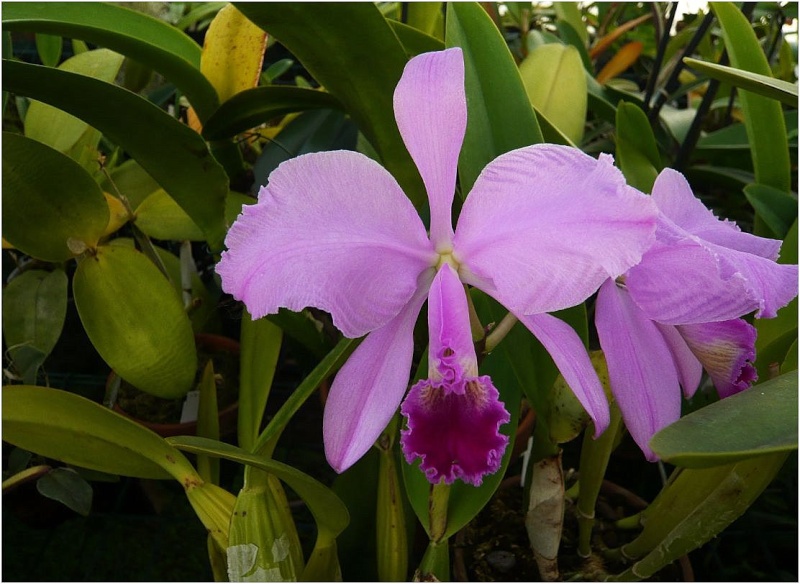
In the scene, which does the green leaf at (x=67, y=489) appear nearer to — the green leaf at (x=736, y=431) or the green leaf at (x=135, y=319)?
the green leaf at (x=135, y=319)

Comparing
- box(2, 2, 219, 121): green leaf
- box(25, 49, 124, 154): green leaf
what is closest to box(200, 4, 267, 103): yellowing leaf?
box(2, 2, 219, 121): green leaf

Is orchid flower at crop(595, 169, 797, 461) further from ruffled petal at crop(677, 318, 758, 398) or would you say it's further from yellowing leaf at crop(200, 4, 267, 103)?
yellowing leaf at crop(200, 4, 267, 103)

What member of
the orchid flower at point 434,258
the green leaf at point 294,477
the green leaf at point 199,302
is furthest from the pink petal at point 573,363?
the green leaf at point 199,302

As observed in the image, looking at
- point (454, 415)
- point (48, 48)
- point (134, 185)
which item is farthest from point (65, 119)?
point (454, 415)

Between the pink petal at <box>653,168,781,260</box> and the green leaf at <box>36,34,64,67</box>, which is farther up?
the green leaf at <box>36,34,64,67</box>

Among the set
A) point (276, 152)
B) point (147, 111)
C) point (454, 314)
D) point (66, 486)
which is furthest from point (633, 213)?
point (66, 486)
